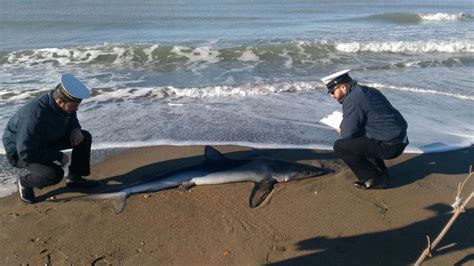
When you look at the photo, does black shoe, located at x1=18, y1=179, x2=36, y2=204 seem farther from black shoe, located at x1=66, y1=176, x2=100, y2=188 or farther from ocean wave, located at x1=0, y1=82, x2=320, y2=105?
ocean wave, located at x1=0, y1=82, x2=320, y2=105

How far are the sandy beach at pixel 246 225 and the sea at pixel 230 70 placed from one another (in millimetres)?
1035

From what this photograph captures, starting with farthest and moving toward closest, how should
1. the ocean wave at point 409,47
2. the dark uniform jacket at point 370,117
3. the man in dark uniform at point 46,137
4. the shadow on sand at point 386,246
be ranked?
1. the ocean wave at point 409,47
2. the dark uniform jacket at point 370,117
3. the man in dark uniform at point 46,137
4. the shadow on sand at point 386,246

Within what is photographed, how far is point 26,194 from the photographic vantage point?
195 inches

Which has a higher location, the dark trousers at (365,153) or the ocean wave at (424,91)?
the dark trousers at (365,153)

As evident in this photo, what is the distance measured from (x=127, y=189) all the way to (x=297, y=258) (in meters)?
2.09

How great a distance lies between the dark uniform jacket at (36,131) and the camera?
4.70 meters

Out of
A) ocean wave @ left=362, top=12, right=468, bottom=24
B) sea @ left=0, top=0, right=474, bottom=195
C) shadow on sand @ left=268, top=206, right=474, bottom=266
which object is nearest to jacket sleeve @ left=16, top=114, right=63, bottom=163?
sea @ left=0, top=0, right=474, bottom=195

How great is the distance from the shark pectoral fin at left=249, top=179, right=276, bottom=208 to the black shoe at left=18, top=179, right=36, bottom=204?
2.37 m

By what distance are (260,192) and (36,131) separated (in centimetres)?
248

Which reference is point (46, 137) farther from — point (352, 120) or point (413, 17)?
point (413, 17)

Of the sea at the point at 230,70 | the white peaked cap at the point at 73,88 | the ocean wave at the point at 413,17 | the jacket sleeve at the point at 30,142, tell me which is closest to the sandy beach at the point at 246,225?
the jacket sleeve at the point at 30,142

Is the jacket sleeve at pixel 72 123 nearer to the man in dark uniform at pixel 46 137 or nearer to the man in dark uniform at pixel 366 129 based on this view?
the man in dark uniform at pixel 46 137

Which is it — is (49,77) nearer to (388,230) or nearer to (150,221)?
(150,221)

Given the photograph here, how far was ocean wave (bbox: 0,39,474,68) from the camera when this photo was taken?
47.1 ft
